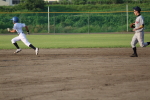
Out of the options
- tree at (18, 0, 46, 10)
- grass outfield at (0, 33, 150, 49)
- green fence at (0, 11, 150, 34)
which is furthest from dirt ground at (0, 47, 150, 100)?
tree at (18, 0, 46, 10)

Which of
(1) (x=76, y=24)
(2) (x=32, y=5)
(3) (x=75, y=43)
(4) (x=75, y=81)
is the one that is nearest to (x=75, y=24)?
(1) (x=76, y=24)

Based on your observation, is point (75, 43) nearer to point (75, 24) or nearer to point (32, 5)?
point (75, 24)

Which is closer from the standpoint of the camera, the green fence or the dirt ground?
the dirt ground

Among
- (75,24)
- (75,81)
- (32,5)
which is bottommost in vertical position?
(75,81)

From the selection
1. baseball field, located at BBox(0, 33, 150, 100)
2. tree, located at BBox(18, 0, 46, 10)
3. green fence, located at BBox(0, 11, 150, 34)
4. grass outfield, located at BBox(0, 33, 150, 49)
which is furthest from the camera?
tree, located at BBox(18, 0, 46, 10)

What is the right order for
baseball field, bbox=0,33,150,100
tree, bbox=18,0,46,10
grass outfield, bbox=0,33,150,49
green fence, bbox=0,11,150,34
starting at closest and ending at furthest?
1. baseball field, bbox=0,33,150,100
2. grass outfield, bbox=0,33,150,49
3. green fence, bbox=0,11,150,34
4. tree, bbox=18,0,46,10

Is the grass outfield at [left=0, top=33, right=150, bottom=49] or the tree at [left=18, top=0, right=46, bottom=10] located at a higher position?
the tree at [left=18, top=0, right=46, bottom=10]

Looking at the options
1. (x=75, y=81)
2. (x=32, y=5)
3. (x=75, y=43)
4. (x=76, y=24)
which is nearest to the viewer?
(x=75, y=81)

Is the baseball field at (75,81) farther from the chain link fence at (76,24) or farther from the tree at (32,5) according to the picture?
the tree at (32,5)

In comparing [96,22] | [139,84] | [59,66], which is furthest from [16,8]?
[139,84]

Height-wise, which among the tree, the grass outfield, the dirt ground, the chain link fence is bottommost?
the dirt ground

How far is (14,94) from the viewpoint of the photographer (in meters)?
6.67

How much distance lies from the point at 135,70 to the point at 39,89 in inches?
143

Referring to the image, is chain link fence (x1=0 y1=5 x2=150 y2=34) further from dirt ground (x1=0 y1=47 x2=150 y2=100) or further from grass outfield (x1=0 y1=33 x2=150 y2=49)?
dirt ground (x1=0 y1=47 x2=150 y2=100)
